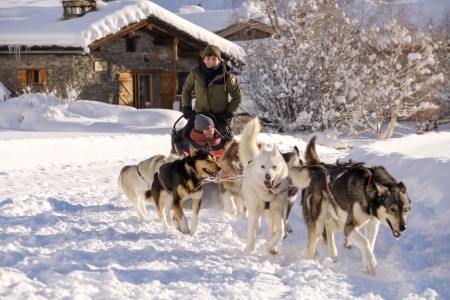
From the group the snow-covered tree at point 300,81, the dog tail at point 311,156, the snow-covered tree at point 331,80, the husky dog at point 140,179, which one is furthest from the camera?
the snow-covered tree at point 331,80

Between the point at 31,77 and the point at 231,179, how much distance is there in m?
22.7

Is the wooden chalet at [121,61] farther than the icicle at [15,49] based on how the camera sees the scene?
Yes

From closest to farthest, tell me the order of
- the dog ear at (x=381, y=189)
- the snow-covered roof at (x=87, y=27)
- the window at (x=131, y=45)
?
the dog ear at (x=381, y=189) → the snow-covered roof at (x=87, y=27) → the window at (x=131, y=45)

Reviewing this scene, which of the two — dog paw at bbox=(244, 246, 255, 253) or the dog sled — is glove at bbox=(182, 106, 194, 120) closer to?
the dog sled

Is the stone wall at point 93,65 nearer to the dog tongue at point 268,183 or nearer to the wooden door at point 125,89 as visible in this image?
the wooden door at point 125,89

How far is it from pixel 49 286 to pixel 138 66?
27.1m

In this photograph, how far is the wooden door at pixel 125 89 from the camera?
3070cm

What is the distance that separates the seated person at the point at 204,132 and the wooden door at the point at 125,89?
22.7 metres

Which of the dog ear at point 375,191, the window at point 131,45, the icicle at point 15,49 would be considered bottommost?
the dog ear at point 375,191

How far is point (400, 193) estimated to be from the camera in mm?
5434

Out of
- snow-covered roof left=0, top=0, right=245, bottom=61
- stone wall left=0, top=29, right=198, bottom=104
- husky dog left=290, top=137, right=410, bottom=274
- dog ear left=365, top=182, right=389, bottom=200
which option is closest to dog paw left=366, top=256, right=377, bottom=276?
husky dog left=290, top=137, right=410, bottom=274

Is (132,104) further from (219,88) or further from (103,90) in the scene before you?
(219,88)

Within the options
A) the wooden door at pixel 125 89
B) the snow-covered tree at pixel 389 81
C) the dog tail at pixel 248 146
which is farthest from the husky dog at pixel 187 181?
the wooden door at pixel 125 89

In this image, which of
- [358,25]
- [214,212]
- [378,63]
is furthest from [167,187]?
[358,25]
